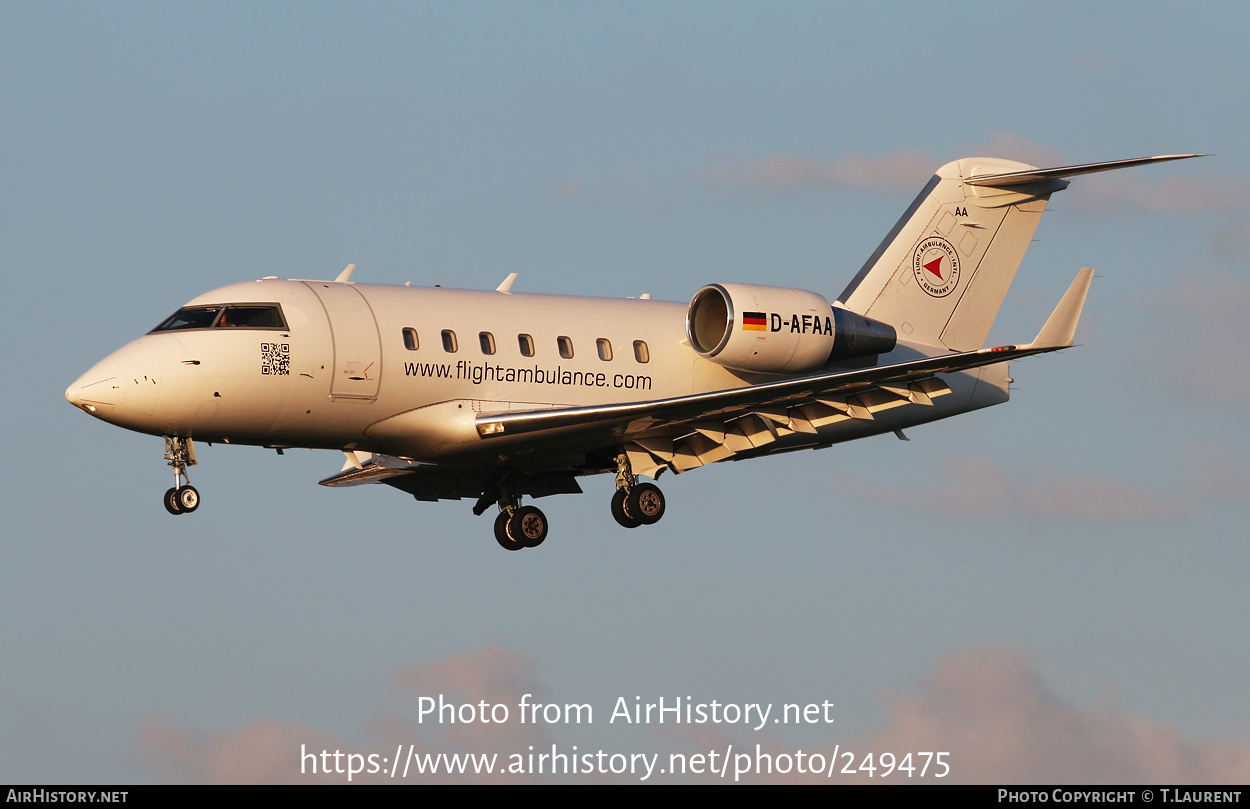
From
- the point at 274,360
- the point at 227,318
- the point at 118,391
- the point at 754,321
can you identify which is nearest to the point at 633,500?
the point at 754,321

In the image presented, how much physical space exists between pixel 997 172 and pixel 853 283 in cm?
335

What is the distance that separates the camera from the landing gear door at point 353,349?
2647 centimetres

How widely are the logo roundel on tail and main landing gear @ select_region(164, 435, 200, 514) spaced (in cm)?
1316

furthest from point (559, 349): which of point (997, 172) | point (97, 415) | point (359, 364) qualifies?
point (997, 172)

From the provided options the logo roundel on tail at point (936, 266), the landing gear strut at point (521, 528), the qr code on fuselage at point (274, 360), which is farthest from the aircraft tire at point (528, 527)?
the logo roundel on tail at point (936, 266)

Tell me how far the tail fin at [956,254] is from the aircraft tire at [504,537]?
7.14 meters

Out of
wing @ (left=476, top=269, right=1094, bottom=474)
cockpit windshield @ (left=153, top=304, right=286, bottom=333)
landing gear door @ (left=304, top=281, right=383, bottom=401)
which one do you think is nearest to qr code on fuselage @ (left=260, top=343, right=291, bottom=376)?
cockpit windshield @ (left=153, top=304, right=286, bottom=333)

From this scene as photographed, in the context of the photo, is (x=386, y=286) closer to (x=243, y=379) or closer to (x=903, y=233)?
(x=243, y=379)

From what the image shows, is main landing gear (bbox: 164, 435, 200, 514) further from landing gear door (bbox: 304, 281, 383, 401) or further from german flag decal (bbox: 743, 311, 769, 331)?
german flag decal (bbox: 743, 311, 769, 331)

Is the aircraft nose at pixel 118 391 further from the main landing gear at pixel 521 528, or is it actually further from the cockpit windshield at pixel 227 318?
the main landing gear at pixel 521 528

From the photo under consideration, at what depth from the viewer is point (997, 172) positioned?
108 feet

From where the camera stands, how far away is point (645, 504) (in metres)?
29.1

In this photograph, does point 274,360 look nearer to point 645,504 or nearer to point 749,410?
point 645,504

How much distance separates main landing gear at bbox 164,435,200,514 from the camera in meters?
25.8
